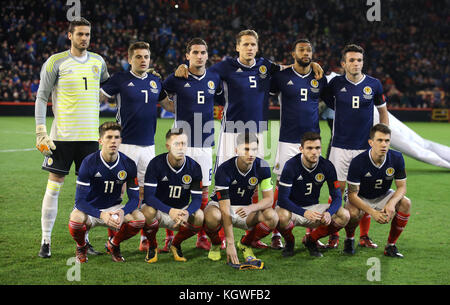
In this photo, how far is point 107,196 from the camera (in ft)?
16.3

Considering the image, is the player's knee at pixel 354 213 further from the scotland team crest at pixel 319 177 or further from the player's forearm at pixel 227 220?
the player's forearm at pixel 227 220

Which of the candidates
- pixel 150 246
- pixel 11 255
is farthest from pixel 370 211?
pixel 11 255

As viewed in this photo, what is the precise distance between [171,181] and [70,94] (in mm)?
1185

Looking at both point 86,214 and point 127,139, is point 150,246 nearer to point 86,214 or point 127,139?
point 86,214

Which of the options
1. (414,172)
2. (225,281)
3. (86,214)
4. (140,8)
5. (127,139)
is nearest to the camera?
(225,281)

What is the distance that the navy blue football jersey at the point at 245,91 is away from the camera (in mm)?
5766

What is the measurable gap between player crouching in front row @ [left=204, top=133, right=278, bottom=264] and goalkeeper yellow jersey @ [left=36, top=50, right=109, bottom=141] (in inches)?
49.9

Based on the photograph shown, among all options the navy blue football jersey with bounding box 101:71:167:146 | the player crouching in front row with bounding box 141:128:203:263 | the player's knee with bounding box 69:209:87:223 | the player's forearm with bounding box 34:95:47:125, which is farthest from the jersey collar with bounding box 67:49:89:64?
the player's knee with bounding box 69:209:87:223

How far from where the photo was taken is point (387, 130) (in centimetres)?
514

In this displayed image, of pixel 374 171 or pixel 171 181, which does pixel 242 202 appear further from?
pixel 374 171

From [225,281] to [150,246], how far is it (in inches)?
35.6

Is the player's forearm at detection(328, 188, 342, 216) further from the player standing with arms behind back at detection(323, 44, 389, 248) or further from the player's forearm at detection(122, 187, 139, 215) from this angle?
the player's forearm at detection(122, 187, 139, 215)

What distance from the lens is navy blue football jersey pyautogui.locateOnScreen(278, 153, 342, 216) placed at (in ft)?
16.9

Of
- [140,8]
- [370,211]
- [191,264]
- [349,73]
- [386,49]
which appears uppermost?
[140,8]
